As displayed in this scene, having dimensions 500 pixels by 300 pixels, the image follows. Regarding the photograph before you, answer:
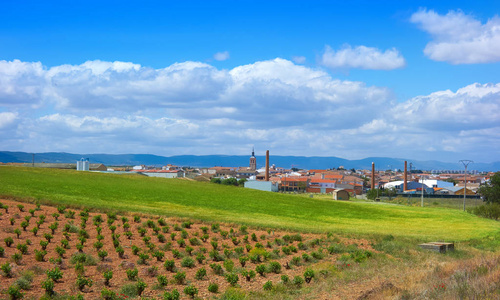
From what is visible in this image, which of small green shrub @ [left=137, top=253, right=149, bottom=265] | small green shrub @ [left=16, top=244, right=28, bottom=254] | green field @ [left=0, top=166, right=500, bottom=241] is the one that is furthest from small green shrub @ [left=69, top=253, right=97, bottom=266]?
green field @ [left=0, top=166, right=500, bottom=241]

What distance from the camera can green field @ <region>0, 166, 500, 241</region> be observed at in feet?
99.1

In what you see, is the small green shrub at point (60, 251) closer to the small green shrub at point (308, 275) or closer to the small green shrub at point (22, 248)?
the small green shrub at point (22, 248)

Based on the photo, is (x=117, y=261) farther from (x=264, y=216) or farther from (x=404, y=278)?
(x=264, y=216)

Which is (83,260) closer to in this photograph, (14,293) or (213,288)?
(14,293)

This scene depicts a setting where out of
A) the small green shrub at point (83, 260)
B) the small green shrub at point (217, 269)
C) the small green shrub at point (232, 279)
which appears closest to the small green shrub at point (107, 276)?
the small green shrub at point (83, 260)

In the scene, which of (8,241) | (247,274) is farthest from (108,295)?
(8,241)

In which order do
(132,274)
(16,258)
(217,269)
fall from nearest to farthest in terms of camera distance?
(132,274) < (16,258) < (217,269)

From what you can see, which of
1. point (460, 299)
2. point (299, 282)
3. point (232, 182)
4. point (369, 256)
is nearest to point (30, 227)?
point (299, 282)

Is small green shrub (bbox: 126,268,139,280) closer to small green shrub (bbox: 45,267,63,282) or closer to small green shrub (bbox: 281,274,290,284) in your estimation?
small green shrub (bbox: 45,267,63,282)

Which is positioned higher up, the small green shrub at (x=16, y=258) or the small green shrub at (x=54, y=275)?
the small green shrub at (x=16, y=258)

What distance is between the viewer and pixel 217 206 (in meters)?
38.7

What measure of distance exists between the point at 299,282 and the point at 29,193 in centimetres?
2295

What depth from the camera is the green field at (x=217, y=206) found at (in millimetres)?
30219

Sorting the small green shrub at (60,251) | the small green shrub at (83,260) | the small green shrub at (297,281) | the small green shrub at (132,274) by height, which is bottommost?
the small green shrub at (297,281)
